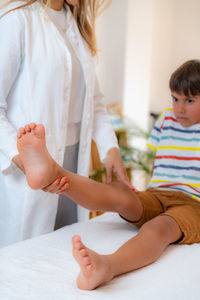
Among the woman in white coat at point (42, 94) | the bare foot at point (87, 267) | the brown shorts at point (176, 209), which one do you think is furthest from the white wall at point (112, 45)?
the bare foot at point (87, 267)

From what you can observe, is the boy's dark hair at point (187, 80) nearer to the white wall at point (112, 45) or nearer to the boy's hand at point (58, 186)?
the boy's hand at point (58, 186)

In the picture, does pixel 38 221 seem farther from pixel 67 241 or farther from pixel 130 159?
pixel 130 159

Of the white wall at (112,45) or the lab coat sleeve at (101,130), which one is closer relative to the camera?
the lab coat sleeve at (101,130)

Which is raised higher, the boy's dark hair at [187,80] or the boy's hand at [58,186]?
the boy's dark hair at [187,80]

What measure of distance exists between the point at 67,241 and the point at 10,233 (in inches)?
11.1

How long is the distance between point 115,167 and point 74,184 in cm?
36

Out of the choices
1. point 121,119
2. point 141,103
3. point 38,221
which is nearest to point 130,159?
point 121,119

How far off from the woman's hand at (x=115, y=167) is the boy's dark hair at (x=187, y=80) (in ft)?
1.33

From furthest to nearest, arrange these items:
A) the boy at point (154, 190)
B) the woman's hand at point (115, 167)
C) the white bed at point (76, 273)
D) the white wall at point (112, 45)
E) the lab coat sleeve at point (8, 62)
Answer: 1. the white wall at point (112, 45)
2. the woman's hand at point (115, 167)
3. the lab coat sleeve at point (8, 62)
4. the boy at point (154, 190)
5. the white bed at point (76, 273)

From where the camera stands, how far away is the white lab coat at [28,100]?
1.34 meters

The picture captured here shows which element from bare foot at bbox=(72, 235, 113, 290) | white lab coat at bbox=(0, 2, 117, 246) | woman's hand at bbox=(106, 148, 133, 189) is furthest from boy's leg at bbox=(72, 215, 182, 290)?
white lab coat at bbox=(0, 2, 117, 246)

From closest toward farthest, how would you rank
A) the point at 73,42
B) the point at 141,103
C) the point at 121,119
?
the point at 73,42, the point at 121,119, the point at 141,103

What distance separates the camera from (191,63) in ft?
5.50

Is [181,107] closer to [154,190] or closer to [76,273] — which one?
[154,190]
